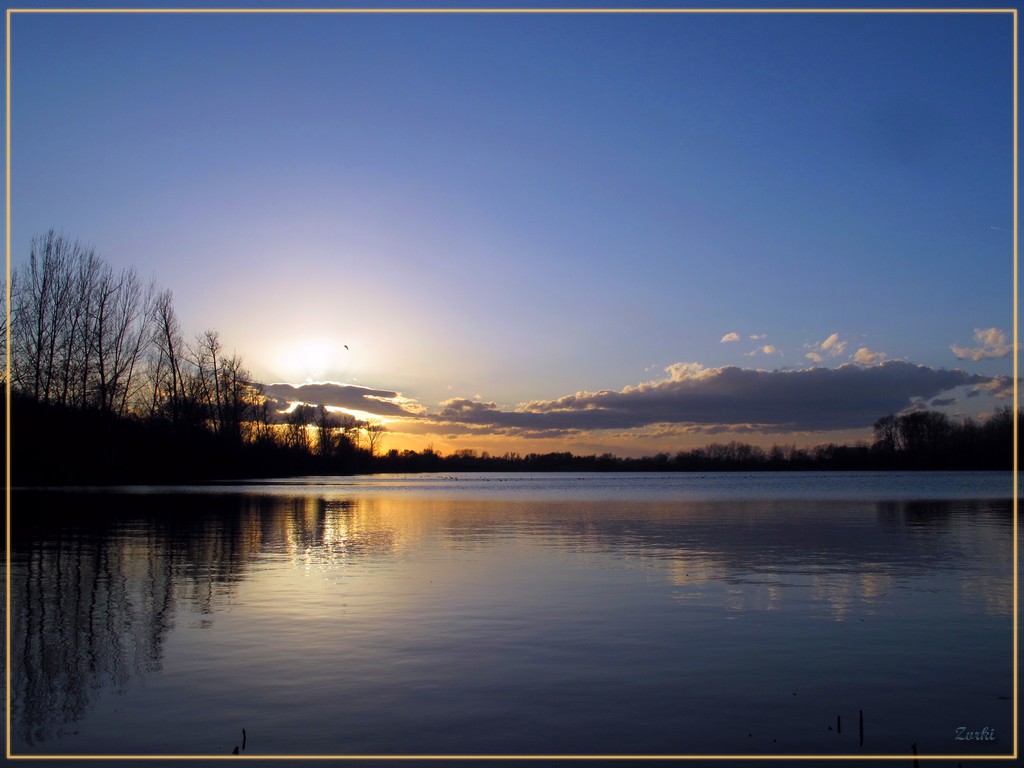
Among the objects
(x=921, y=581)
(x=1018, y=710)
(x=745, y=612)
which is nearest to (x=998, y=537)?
(x=921, y=581)

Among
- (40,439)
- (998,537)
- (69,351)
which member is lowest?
(998,537)

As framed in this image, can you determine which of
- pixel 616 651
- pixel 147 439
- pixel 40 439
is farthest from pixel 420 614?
pixel 147 439

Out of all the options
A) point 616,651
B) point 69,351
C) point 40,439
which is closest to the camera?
point 616,651

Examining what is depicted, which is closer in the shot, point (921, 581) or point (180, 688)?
point (180, 688)

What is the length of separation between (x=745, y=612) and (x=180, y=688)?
927 cm

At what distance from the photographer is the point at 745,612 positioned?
1470 cm

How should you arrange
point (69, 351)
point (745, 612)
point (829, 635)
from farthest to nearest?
1. point (69, 351)
2. point (745, 612)
3. point (829, 635)

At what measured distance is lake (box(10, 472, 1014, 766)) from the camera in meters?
8.58

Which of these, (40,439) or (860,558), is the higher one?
(40,439)

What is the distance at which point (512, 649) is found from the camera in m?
12.1

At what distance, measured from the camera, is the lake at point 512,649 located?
28.1 ft

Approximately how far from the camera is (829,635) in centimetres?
1300

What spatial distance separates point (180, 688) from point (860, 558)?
699 inches

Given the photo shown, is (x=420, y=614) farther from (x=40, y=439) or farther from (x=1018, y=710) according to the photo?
(x=40, y=439)
